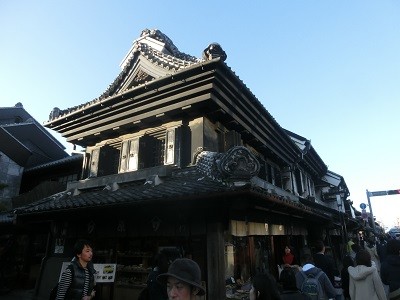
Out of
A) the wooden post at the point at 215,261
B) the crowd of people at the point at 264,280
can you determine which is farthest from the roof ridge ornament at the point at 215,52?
the crowd of people at the point at 264,280

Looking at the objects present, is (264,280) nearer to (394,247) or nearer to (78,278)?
(78,278)

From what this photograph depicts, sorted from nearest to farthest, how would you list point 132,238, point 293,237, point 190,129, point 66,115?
point 132,238, point 190,129, point 66,115, point 293,237

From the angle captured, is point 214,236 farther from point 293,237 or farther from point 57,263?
point 293,237

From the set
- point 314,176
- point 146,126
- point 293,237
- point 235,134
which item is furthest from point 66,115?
point 314,176

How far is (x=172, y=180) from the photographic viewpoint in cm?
854

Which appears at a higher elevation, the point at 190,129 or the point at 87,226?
the point at 190,129

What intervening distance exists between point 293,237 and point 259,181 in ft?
16.7

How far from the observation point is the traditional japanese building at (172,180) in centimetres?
696

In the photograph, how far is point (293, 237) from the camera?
1360 cm

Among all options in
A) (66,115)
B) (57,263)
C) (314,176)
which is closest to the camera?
(57,263)

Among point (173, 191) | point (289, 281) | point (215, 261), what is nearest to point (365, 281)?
point (289, 281)

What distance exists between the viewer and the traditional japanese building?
696 cm

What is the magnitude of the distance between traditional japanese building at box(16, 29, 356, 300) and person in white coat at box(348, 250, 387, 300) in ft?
7.17

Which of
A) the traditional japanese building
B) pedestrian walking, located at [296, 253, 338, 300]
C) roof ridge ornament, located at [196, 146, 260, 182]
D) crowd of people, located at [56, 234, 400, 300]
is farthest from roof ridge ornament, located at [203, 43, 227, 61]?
pedestrian walking, located at [296, 253, 338, 300]
